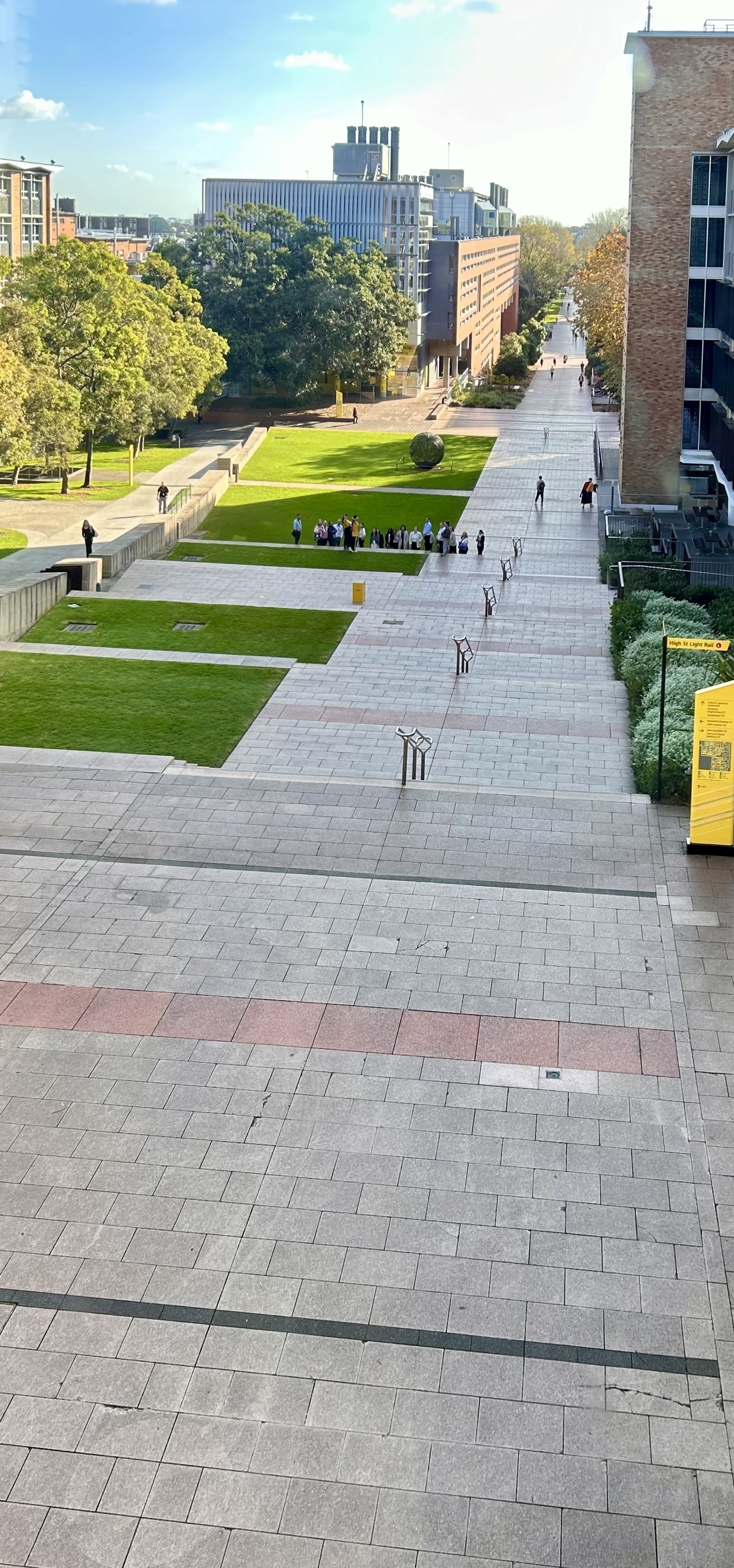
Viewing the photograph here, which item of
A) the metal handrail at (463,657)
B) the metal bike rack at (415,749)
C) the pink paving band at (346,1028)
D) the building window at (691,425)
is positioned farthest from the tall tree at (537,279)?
the pink paving band at (346,1028)

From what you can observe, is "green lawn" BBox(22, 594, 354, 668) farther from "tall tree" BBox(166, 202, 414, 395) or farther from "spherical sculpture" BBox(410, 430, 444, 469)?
"tall tree" BBox(166, 202, 414, 395)

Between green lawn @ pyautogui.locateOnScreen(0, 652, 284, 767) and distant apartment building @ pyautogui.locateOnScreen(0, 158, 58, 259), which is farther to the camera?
distant apartment building @ pyautogui.locateOnScreen(0, 158, 58, 259)

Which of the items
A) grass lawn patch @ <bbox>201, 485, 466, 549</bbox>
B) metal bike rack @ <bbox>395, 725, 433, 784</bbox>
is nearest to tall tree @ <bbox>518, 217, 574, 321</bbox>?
grass lawn patch @ <bbox>201, 485, 466, 549</bbox>

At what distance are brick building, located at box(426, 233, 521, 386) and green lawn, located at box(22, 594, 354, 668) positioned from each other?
6636cm

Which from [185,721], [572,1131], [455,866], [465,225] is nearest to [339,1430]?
[572,1131]

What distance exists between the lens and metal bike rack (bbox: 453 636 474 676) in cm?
2805

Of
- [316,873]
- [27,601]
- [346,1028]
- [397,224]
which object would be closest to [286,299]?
[397,224]

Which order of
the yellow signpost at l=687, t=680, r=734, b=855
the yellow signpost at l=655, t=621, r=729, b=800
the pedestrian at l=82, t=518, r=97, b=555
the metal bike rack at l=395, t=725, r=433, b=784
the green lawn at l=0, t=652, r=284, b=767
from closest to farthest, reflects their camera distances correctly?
the yellow signpost at l=687, t=680, r=734, b=855
the yellow signpost at l=655, t=621, r=729, b=800
the metal bike rack at l=395, t=725, r=433, b=784
the green lawn at l=0, t=652, r=284, b=767
the pedestrian at l=82, t=518, r=97, b=555

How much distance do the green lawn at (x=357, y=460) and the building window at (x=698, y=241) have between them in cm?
1295

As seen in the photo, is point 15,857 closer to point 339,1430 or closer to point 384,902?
point 384,902

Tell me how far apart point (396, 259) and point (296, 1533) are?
3699 inches

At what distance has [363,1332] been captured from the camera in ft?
31.5

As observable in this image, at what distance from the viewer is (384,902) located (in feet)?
53.9

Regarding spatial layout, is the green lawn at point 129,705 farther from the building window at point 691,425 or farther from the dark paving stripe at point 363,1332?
the building window at point 691,425
